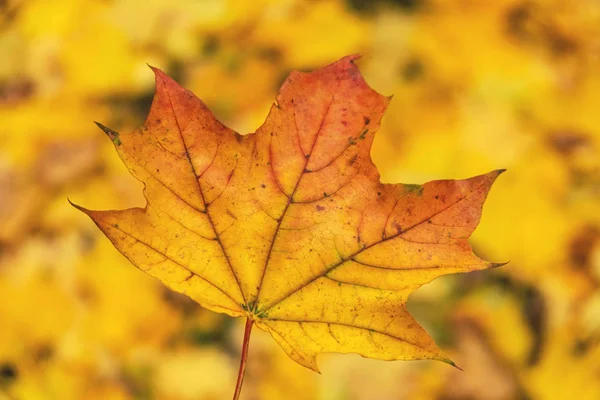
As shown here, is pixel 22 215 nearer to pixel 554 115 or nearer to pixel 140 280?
pixel 140 280

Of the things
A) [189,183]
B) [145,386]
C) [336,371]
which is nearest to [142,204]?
[145,386]

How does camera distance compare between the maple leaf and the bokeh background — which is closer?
the maple leaf

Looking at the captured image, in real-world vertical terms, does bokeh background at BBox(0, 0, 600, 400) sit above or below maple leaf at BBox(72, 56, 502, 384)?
above

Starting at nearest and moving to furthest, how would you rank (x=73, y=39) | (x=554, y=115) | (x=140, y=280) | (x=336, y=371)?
(x=336, y=371)
(x=140, y=280)
(x=554, y=115)
(x=73, y=39)

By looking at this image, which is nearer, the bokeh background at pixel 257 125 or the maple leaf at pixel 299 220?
the maple leaf at pixel 299 220

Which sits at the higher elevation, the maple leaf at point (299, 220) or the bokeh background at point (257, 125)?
the bokeh background at point (257, 125)
